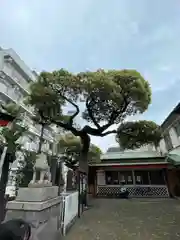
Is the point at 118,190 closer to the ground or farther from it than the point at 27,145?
closer to the ground

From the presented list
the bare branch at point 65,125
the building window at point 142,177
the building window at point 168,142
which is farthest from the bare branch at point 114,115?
the building window at point 142,177

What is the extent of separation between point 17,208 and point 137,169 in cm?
1239

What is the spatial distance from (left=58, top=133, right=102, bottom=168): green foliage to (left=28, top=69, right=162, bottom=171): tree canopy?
6.42 metres

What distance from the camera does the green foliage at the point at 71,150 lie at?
15986 mm

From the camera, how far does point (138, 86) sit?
8.23m

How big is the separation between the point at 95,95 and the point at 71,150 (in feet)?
31.8

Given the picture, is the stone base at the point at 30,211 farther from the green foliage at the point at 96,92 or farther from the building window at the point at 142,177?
the building window at the point at 142,177

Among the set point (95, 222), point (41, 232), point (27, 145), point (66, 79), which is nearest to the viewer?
point (41, 232)

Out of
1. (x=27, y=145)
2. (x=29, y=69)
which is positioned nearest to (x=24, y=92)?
(x=29, y=69)

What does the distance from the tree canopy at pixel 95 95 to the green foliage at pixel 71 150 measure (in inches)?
253

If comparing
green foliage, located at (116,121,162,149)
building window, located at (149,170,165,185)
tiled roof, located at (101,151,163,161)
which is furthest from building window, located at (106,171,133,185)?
green foliage, located at (116,121,162,149)

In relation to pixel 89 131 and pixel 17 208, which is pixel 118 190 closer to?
pixel 89 131

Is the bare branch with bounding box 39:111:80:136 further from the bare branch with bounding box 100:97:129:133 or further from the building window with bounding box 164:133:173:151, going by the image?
the building window with bounding box 164:133:173:151

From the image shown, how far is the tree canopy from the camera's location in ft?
25.9
